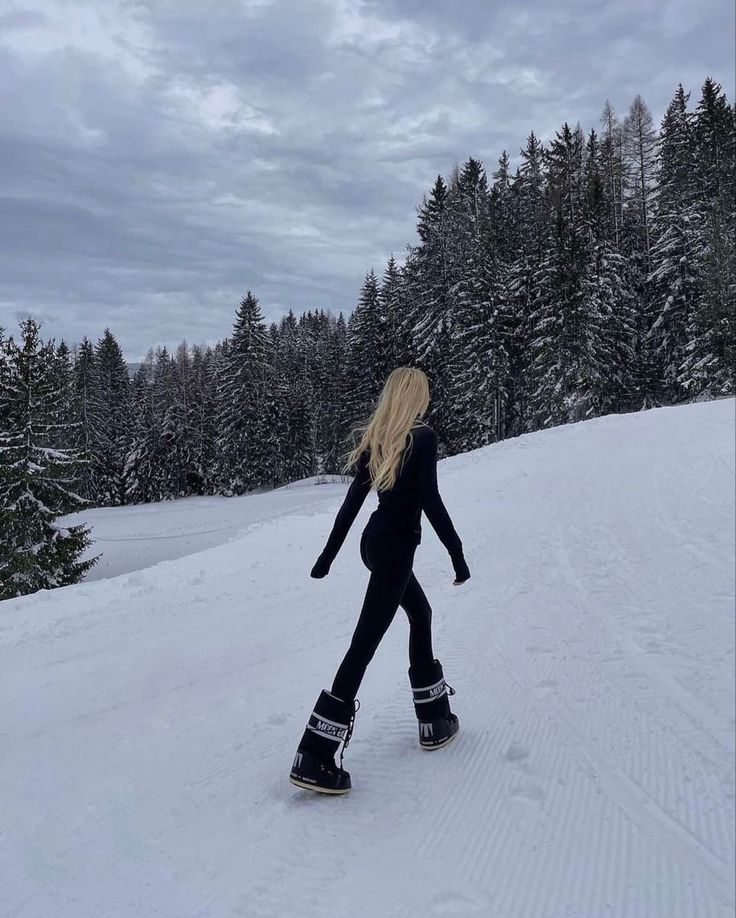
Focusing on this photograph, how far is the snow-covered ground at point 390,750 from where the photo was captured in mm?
2717

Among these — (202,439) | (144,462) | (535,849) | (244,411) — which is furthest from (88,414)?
(535,849)

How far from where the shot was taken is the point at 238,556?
10.8 metres

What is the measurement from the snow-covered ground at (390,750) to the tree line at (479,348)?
54.3 ft

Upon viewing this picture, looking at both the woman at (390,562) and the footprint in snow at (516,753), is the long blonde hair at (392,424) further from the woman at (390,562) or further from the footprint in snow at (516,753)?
the footprint in snow at (516,753)

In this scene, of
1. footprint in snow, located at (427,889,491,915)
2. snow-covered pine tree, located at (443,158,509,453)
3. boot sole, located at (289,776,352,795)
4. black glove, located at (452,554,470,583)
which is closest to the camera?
footprint in snow, located at (427,889,491,915)

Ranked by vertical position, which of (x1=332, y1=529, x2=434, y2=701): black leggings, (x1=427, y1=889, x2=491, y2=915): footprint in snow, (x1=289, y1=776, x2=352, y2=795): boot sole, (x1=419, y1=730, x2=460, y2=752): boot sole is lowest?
(x1=427, y1=889, x2=491, y2=915): footprint in snow

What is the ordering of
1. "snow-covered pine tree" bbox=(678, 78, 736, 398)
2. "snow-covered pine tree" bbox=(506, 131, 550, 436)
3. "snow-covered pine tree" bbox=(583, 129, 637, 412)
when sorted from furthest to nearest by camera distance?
"snow-covered pine tree" bbox=(506, 131, 550, 436)
"snow-covered pine tree" bbox=(583, 129, 637, 412)
"snow-covered pine tree" bbox=(678, 78, 736, 398)

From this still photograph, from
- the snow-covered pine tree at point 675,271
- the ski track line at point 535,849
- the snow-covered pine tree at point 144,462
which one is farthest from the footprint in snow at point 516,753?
the snow-covered pine tree at point 144,462

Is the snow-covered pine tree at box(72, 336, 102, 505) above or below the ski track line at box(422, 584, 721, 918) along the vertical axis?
above

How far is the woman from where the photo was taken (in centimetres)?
338

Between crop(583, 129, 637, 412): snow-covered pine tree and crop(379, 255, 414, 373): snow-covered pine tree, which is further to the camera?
crop(379, 255, 414, 373): snow-covered pine tree

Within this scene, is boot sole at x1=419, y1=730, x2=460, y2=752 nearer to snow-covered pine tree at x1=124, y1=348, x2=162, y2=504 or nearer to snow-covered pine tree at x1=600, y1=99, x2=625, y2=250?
snow-covered pine tree at x1=600, y1=99, x2=625, y2=250

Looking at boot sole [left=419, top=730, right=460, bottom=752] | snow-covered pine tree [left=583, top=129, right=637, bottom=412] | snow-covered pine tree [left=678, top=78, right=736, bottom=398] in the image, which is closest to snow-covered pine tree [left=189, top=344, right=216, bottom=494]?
snow-covered pine tree [left=583, top=129, right=637, bottom=412]

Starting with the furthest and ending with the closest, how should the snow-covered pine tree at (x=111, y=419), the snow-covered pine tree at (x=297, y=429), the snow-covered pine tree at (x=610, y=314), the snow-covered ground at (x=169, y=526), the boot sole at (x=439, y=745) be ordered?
the snow-covered pine tree at (x=111, y=419) < the snow-covered pine tree at (x=297, y=429) < the snow-covered pine tree at (x=610, y=314) < the snow-covered ground at (x=169, y=526) < the boot sole at (x=439, y=745)
